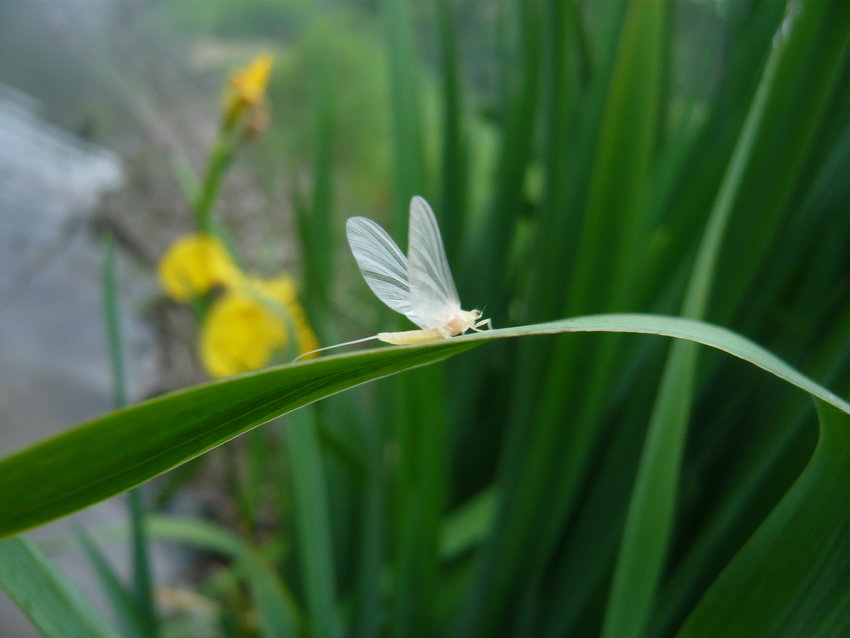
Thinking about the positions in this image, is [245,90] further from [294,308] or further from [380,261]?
[380,261]

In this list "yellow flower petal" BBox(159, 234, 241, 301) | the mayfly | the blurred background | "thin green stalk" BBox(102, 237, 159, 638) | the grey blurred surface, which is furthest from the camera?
the grey blurred surface

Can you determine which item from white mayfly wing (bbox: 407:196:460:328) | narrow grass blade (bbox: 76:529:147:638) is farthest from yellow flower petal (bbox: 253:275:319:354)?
white mayfly wing (bbox: 407:196:460:328)

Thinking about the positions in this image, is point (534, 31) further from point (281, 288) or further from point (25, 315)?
point (25, 315)

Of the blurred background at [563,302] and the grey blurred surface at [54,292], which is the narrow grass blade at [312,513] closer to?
the blurred background at [563,302]

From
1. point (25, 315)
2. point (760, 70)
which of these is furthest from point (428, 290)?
point (25, 315)

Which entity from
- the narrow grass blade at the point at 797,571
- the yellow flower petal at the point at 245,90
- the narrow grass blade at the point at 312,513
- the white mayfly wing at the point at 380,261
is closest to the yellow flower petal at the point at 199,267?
the yellow flower petal at the point at 245,90

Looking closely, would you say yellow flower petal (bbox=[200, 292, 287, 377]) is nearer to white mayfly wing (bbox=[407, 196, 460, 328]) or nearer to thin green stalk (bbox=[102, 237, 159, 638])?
thin green stalk (bbox=[102, 237, 159, 638])

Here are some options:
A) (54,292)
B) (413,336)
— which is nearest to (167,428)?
(413,336)
